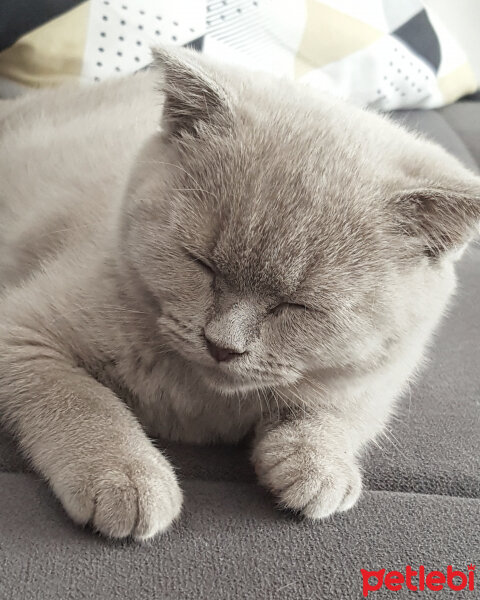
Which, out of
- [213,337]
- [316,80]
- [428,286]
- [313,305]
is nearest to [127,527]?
[213,337]

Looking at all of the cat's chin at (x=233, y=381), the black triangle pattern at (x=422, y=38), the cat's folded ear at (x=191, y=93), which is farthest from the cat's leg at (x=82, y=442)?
the black triangle pattern at (x=422, y=38)

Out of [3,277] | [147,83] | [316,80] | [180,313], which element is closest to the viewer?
[180,313]

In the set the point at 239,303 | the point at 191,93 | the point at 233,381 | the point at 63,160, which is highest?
the point at 191,93

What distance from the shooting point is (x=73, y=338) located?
1.06 m

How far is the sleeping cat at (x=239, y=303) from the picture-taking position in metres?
0.89

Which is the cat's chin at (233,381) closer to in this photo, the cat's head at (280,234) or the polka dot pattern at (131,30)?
the cat's head at (280,234)

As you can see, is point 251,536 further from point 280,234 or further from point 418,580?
point 280,234

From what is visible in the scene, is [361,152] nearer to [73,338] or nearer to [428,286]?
[428,286]

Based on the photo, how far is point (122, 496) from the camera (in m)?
0.84

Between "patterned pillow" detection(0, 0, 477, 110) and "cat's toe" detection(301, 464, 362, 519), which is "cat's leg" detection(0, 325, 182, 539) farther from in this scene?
"patterned pillow" detection(0, 0, 477, 110)

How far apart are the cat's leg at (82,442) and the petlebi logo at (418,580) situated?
0.26 meters

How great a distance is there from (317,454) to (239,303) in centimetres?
26

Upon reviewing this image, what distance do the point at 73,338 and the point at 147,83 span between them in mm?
846

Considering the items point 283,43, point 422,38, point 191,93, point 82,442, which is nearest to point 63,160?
point 191,93
